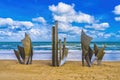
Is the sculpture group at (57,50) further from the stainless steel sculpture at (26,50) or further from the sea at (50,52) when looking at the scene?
the sea at (50,52)

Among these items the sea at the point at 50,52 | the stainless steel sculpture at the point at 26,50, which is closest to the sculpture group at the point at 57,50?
the stainless steel sculpture at the point at 26,50

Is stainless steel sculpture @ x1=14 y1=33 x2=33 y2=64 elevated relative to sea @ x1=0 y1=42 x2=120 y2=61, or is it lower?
elevated

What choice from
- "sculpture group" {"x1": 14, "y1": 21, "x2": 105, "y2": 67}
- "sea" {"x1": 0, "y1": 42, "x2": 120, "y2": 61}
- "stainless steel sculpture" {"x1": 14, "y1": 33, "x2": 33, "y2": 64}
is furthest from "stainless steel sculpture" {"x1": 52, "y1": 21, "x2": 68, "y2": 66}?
"sea" {"x1": 0, "y1": 42, "x2": 120, "y2": 61}

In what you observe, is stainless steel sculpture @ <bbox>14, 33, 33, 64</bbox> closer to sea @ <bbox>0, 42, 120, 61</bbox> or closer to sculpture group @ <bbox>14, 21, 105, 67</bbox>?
sculpture group @ <bbox>14, 21, 105, 67</bbox>

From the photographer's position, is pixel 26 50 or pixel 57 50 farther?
pixel 26 50

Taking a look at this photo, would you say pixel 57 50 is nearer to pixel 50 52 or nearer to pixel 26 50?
pixel 26 50

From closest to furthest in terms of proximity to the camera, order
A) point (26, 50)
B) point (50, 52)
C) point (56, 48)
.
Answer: point (56, 48) < point (26, 50) < point (50, 52)

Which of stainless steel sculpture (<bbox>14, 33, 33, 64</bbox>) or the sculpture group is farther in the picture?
stainless steel sculpture (<bbox>14, 33, 33, 64</bbox>)

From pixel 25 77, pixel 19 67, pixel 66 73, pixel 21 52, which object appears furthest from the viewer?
pixel 21 52

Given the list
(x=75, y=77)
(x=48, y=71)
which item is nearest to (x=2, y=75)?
(x=48, y=71)

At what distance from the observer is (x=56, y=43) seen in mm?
11203

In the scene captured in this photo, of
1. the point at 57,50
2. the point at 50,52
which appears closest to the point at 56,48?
the point at 57,50

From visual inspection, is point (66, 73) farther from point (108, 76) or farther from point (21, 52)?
point (21, 52)

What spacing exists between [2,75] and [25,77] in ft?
2.72
